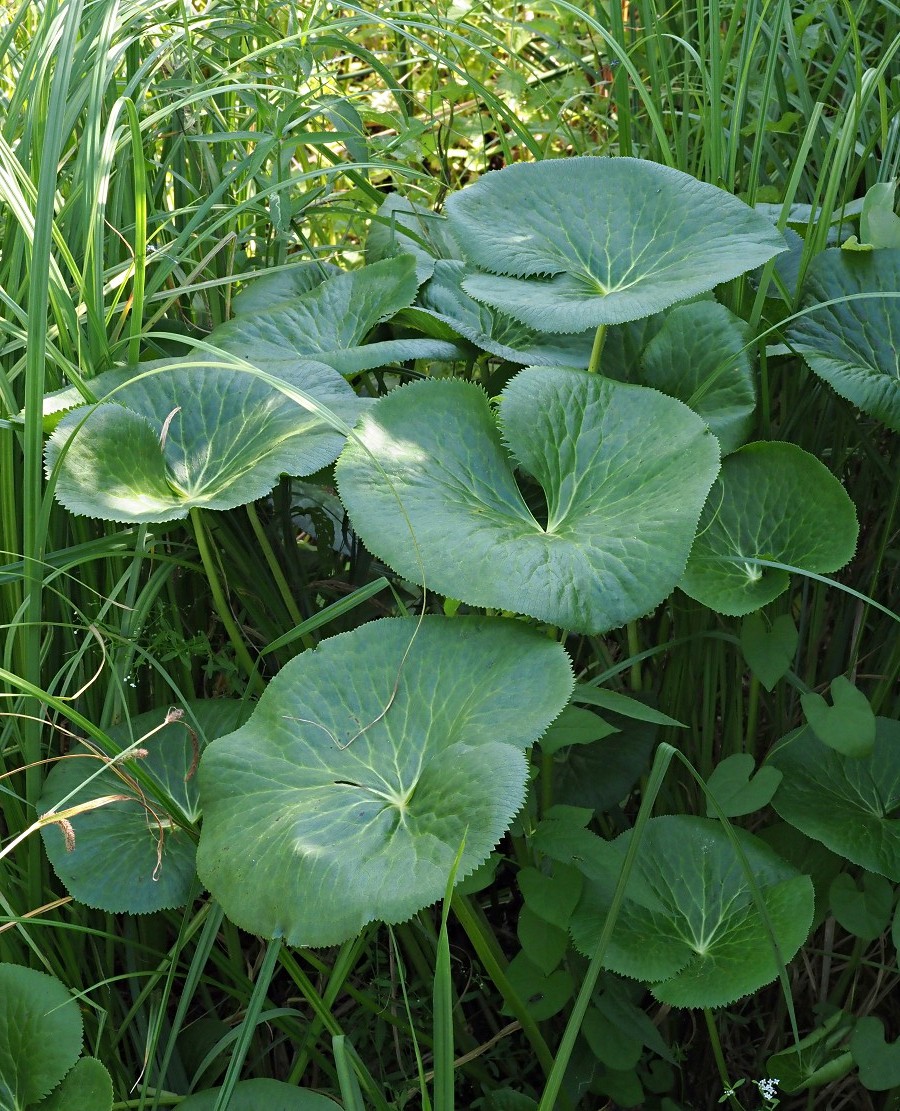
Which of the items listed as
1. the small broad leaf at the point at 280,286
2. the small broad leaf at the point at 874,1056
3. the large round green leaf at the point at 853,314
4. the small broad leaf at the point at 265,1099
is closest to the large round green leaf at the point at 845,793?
the small broad leaf at the point at 874,1056

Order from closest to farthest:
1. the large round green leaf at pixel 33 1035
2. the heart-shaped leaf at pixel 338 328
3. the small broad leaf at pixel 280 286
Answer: the large round green leaf at pixel 33 1035 → the heart-shaped leaf at pixel 338 328 → the small broad leaf at pixel 280 286

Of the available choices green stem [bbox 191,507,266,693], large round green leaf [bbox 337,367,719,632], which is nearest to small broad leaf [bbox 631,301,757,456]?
large round green leaf [bbox 337,367,719,632]

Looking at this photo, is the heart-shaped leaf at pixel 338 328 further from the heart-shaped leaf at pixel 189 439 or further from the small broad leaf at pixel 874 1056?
the small broad leaf at pixel 874 1056

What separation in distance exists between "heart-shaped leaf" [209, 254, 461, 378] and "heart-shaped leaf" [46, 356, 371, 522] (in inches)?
1.5

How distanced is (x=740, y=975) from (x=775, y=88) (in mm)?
1177

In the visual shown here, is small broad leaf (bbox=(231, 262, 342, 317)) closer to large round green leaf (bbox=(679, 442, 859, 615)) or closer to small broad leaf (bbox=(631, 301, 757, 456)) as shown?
small broad leaf (bbox=(631, 301, 757, 456))

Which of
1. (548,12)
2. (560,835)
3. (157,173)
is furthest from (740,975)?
(548,12)

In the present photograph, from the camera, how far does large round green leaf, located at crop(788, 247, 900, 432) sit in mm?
1059

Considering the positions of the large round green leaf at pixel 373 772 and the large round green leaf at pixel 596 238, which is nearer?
the large round green leaf at pixel 373 772

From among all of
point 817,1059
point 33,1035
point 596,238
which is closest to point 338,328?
point 596,238

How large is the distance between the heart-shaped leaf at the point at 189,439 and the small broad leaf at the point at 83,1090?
438 millimetres

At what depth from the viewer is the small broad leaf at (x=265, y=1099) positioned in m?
0.85

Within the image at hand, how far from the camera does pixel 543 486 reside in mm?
933

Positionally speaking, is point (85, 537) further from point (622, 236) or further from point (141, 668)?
point (622, 236)
